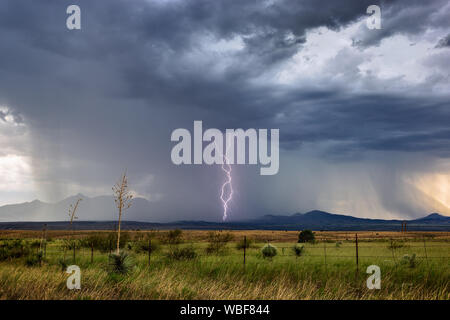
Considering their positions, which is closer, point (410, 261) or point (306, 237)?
point (410, 261)

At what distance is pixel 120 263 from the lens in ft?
56.0

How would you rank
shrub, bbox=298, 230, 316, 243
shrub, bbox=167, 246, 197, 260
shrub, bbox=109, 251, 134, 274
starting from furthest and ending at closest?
shrub, bbox=298, 230, 316, 243 → shrub, bbox=167, 246, 197, 260 → shrub, bbox=109, 251, 134, 274

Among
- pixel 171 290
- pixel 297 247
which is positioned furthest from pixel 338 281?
pixel 297 247

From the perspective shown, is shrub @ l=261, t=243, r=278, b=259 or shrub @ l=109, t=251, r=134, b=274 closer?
shrub @ l=109, t=251, r=134, b=274

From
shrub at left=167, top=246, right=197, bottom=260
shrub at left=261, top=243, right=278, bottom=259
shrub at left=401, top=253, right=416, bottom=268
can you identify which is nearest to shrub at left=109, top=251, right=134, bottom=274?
shrub at left=167, top=246, right=197, bottom=260

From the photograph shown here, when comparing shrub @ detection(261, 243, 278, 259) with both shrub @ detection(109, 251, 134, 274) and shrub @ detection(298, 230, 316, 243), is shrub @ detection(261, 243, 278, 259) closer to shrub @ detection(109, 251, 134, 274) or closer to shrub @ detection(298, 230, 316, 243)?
shrub @ detection(109, 251, 134, 274)

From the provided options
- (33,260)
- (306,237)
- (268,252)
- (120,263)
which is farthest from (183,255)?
(306,237)

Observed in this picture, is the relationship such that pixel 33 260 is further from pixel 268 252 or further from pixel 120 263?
pixel 268 252

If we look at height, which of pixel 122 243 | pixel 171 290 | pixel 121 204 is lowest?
pixel 122 243

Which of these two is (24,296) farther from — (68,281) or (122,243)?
(122,243)

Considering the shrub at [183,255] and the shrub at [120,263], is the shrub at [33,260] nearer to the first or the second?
the shrub at [183,255]

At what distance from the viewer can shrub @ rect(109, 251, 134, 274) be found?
16906 millimetres
